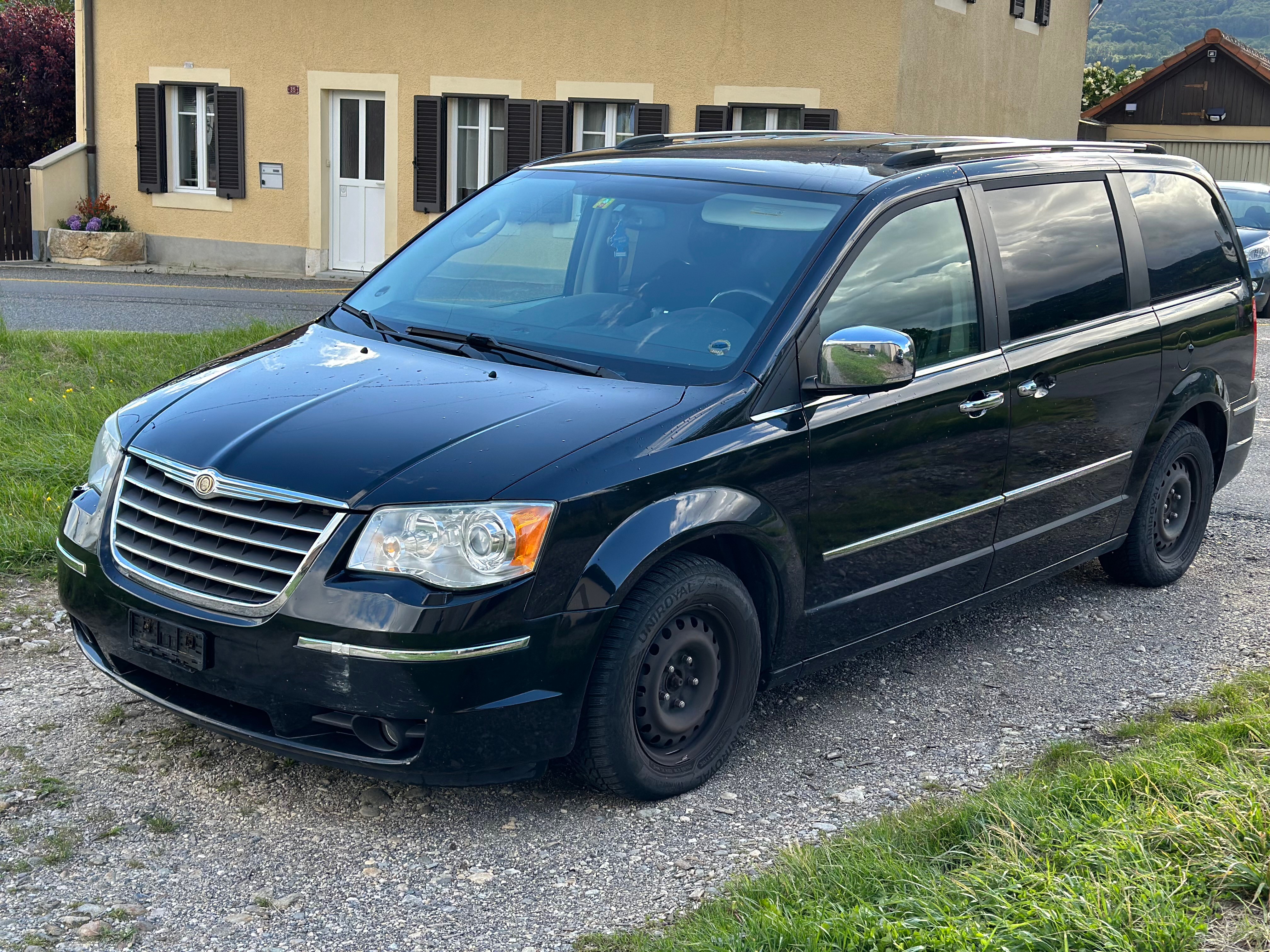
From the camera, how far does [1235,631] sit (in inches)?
226

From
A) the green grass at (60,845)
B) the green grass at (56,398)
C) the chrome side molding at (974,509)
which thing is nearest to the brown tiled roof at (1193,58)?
the green grass at (56,398)

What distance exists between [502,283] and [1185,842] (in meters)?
2.81

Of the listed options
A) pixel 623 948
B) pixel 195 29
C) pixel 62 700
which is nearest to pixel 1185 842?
pixel 623 948

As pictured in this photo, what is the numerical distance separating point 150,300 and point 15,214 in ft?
22.3

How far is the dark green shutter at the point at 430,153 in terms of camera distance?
18906 millimetres

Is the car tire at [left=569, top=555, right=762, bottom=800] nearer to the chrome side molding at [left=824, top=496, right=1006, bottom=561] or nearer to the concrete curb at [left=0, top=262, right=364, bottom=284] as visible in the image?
the chrome side molding at [left=824, top=496, right=1006, bottom=561]

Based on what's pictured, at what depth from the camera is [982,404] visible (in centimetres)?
471

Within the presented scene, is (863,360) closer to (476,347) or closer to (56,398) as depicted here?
(476,347)

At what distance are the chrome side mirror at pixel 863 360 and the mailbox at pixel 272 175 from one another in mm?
17165

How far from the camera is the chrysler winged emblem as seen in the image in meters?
3.63

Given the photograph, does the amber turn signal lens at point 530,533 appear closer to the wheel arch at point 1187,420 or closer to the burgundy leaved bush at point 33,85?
the wheel arch at point 1187,420

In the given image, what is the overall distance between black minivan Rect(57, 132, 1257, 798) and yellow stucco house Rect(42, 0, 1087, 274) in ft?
40.1

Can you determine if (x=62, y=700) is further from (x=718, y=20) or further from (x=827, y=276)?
(x=718, y=20)

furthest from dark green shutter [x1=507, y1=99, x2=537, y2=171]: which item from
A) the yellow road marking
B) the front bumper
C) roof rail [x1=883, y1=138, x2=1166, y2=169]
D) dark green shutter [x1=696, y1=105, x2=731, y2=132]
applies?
the front bumper
